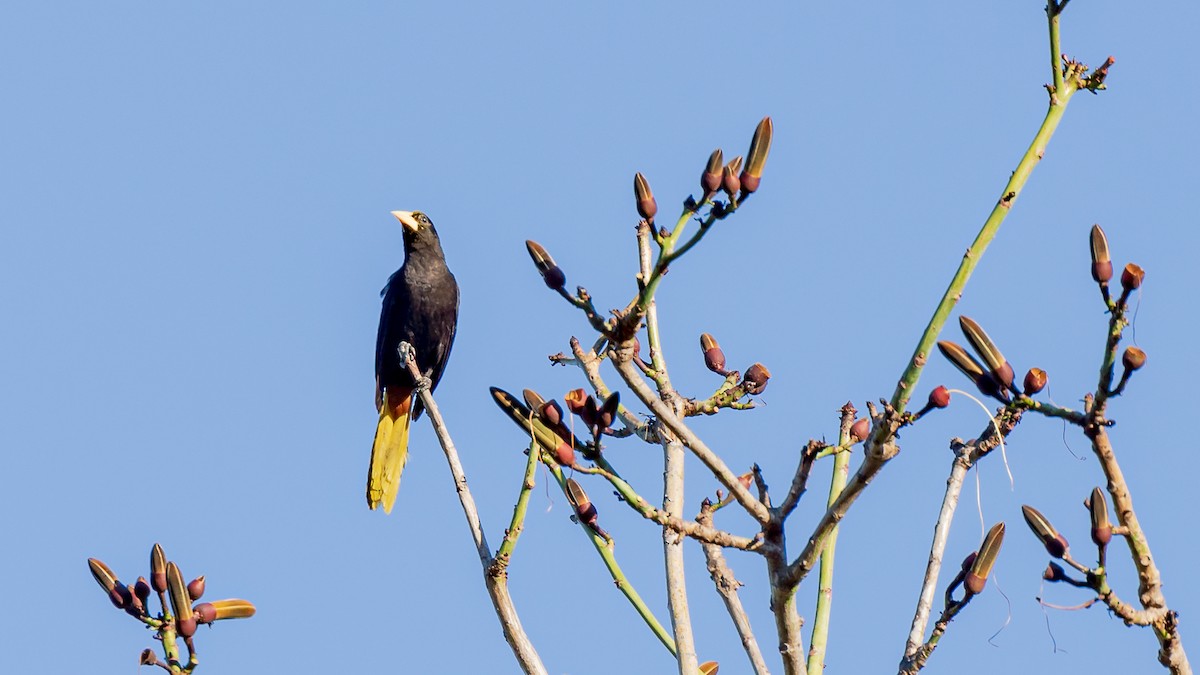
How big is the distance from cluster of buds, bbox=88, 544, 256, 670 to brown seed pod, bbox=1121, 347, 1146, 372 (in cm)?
247

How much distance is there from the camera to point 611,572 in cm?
384

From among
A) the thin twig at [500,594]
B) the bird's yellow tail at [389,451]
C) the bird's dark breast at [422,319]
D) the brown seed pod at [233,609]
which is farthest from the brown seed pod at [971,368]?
the bird's dark breast at [422,319]

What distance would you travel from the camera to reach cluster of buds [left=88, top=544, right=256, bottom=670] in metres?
3.79

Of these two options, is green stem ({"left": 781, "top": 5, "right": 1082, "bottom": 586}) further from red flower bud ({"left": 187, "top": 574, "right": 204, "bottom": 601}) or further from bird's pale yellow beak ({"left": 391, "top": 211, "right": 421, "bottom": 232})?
bird's pale yellow beak ({"left": 391, "top": 211, "right": 421, "bottom": 232})

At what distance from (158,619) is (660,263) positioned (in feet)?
5.92

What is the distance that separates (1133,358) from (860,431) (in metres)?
1.22

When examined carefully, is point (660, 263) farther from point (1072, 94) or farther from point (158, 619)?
point (158, 619)

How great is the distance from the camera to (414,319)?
28.3 feet

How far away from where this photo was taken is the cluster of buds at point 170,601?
3795 mm

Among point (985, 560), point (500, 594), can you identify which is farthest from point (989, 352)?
point (500, 594)

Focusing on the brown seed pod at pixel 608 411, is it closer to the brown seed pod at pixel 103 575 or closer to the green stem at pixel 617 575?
the green stem at pixel 617 575

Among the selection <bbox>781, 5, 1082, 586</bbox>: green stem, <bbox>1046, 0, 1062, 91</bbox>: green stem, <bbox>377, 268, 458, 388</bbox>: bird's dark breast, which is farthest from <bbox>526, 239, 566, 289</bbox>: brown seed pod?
<bbox>377, 268, 458, 388</bbox>: bird's dark breast

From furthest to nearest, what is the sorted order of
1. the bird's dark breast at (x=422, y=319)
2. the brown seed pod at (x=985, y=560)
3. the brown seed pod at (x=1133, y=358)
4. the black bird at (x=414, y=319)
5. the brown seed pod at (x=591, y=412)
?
the bird's dark breast at (x=422, y=319)
the black bird at (x=414, y=319)
the brown seed pod at (x=985, y=560)
the brown seed pod at (x=591, y=412)
the brown seed pod at (x=1133, y=358)

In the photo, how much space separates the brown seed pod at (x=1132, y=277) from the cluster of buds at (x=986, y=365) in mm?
262
